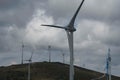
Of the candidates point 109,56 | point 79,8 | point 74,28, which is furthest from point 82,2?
point 109,56

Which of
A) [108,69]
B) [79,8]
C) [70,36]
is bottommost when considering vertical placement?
[108,69]

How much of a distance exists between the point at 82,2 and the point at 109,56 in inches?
1702

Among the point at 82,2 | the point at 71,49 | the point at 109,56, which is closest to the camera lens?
the point at 82,2

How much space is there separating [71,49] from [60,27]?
1038cm

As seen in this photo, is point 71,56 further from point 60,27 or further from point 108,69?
point 108,69

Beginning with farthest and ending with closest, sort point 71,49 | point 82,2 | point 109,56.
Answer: point 109,56
point 71,49
point 82,2

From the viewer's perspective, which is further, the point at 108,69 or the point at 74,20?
the point at 108,69

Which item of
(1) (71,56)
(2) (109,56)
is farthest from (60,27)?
(2) (109,56)

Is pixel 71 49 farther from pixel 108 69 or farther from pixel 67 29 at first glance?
pixel 108 69

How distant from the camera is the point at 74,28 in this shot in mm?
127875

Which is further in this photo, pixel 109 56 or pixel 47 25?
pixel 109 56

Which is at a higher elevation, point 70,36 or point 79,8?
point 79,8

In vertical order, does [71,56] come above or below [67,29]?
below

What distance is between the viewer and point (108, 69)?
160m
